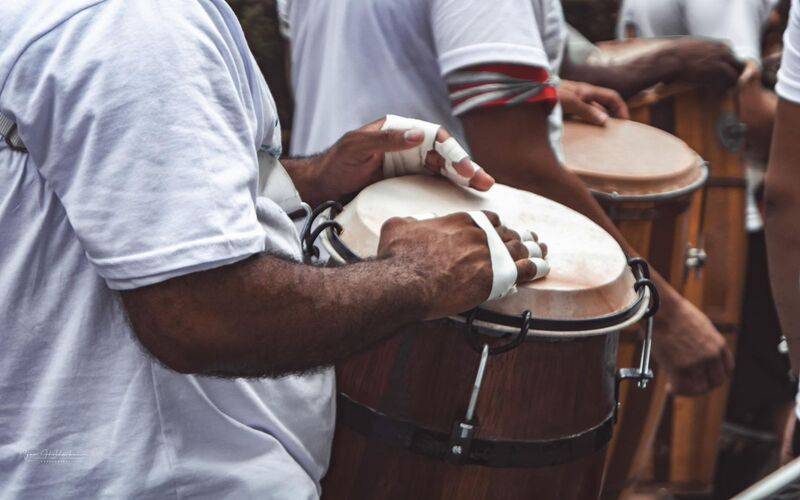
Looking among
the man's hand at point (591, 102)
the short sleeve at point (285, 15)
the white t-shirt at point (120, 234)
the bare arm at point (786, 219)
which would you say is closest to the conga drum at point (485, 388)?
the white t-shirt at point (120, 234)

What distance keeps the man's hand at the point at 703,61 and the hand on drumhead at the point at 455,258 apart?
5.45 ft

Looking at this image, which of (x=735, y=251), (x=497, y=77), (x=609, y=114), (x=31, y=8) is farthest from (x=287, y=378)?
(x=735, y=251)

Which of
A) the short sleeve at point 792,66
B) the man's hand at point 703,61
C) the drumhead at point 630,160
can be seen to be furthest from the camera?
the man's hand at point 703,61

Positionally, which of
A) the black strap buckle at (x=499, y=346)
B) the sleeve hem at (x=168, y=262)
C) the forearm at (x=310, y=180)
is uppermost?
the sleeve hem at (x=168, y=262)

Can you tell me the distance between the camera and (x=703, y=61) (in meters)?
3.12

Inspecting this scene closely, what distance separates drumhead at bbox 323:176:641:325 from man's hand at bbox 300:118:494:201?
0.05 metres

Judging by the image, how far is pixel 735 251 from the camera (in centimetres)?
342

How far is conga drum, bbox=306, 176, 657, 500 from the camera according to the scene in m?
1.64

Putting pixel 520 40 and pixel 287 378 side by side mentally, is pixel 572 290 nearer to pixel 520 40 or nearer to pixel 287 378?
pixel 287 378

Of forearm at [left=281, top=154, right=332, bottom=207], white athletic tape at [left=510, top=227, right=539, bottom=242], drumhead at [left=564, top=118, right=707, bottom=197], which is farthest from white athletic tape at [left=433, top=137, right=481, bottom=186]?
drumhead at [left=564, top=118, right=707, bottom=197]

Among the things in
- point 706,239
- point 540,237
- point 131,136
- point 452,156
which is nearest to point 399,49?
point 452,156

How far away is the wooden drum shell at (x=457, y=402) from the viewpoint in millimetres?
1653

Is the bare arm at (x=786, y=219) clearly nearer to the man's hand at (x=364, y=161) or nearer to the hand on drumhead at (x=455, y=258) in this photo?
the man's hand at (x=364, y=161)

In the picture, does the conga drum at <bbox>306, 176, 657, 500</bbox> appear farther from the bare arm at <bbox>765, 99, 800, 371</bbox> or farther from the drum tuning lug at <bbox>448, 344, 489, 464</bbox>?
the bare arm at <bbox>765, 99, 800, 371</bbox>
